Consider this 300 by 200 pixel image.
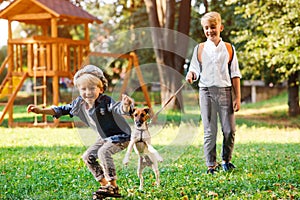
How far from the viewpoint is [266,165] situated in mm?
6891

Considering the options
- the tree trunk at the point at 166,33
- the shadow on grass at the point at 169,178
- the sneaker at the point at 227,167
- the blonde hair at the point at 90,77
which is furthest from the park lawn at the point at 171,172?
the tree trunk at the point at 166,33

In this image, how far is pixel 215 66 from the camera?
613 cm

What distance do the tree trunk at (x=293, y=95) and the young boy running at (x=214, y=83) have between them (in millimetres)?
10604

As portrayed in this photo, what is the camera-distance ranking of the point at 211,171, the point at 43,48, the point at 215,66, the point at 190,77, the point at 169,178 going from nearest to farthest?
the point at 190,77
the point at 169,178
the point at 215,66
the point at 211,171
the point at 43,48

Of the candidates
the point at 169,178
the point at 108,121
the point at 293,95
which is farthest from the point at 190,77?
the point at 293,95

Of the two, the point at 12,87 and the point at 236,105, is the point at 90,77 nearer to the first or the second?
the point at 236,105

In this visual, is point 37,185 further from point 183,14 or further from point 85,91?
point 183,14

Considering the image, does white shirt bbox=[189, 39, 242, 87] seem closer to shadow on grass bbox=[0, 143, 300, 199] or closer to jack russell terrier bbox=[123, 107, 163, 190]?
shadow on grass bbox=[0, 143, 300, 199]

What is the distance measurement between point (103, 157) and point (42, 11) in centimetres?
996

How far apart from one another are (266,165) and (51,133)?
6.05 metres

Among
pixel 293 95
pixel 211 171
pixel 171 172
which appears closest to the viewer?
pixel 211 171

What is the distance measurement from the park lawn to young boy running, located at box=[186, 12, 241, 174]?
198mm

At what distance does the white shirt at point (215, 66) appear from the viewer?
613cm

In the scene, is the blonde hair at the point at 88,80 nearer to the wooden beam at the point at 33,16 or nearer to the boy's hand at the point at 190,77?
the boy's hand at the point at 190,77
